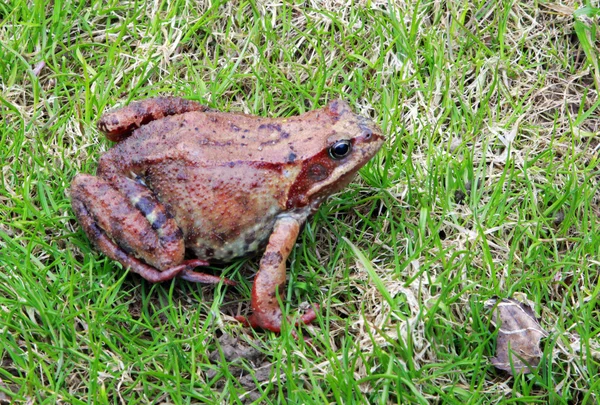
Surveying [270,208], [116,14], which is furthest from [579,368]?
[116,14]

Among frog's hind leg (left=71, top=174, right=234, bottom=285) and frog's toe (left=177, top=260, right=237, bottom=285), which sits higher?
frog's hind leg (left=71, top=174, right=234, bottom=285)

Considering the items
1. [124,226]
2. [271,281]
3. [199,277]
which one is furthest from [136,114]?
[271,281]

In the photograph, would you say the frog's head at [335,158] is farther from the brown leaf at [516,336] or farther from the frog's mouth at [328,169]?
the brown leaf at [516,336]

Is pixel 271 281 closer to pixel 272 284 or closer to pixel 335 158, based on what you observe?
pixel 272 284

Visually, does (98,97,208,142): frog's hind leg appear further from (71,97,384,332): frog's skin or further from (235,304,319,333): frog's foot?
(235,304,319,333): frog's foot

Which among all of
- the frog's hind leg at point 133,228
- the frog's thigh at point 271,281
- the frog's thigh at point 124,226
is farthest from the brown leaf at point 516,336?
the frog's thigh at point 124,226

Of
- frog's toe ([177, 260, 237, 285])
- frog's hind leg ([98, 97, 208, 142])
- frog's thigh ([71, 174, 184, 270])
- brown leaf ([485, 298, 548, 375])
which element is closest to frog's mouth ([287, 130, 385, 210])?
frog's toe ([177, 260, 237, 285])

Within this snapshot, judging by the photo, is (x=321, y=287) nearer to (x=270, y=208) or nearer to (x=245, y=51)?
(x=270, y=208)
